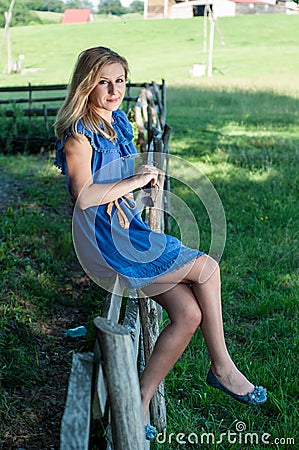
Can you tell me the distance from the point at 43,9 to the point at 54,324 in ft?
189

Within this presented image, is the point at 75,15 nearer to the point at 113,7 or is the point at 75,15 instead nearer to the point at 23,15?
the point at 23,15

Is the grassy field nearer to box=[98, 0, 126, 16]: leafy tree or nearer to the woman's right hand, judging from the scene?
the woman's right hand

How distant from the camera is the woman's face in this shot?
2.85 meters

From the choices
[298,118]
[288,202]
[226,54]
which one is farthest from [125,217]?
[226,54]

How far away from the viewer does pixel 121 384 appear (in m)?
2.01

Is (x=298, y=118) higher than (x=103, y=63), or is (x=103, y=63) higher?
(x=103, y=63)

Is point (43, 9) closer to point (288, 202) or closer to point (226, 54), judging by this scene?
point (226, 54)

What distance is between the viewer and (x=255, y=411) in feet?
11.3

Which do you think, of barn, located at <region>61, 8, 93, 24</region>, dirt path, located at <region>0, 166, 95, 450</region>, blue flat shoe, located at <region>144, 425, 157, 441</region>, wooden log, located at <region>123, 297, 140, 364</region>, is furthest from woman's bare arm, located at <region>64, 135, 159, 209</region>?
barn, located at <region>61, 8, 93, 24</region>

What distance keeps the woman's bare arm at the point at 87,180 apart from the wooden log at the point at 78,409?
0.82 meters

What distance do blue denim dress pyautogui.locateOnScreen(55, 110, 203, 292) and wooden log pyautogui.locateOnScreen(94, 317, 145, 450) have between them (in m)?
0.67

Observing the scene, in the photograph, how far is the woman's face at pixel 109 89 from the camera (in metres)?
2.85

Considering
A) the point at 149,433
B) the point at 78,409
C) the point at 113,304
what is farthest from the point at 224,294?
the point at 78,409

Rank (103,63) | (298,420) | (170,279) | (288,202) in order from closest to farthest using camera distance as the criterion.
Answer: (170,279) → (103,63) → (298,420) → (288,202)
